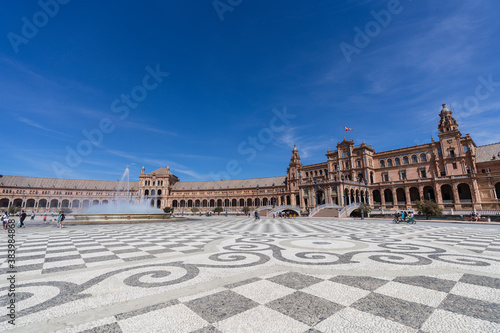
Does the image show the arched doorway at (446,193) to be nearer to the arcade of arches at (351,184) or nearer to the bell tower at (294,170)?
the arcade of arches at (351,184)

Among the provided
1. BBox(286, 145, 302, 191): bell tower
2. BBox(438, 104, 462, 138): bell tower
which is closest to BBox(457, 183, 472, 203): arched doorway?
BBox(438, 104, 462, 138): bell tower

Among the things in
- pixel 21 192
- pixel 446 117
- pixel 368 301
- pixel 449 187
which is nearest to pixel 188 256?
pixel 368 301

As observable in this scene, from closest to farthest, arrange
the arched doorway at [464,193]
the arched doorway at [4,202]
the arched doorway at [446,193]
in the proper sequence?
the arched doorway at [464,193] < the arched doorway at [446,193] < the arched doorway at [4,202]

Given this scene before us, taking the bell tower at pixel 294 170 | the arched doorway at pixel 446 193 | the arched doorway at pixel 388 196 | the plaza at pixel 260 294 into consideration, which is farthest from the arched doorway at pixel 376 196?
the plaza at pixel 260 294

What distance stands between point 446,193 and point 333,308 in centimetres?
5489

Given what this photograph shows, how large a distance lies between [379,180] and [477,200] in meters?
17.0

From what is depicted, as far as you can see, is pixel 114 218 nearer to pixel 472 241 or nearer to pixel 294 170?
pixel 472 241

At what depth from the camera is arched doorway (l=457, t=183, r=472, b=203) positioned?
128 ft

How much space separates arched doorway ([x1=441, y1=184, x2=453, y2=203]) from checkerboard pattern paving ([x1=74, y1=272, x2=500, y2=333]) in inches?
1999

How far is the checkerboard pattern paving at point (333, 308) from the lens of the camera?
2.18 meters

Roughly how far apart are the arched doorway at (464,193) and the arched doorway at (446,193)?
4.16 feet

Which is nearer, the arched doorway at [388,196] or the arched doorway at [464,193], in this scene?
the arched doorway at [464,193]

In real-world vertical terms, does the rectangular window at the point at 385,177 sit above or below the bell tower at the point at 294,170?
below

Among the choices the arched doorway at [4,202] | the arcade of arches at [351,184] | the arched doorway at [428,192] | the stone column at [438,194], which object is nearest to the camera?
the arcade of arches at [351,184]
